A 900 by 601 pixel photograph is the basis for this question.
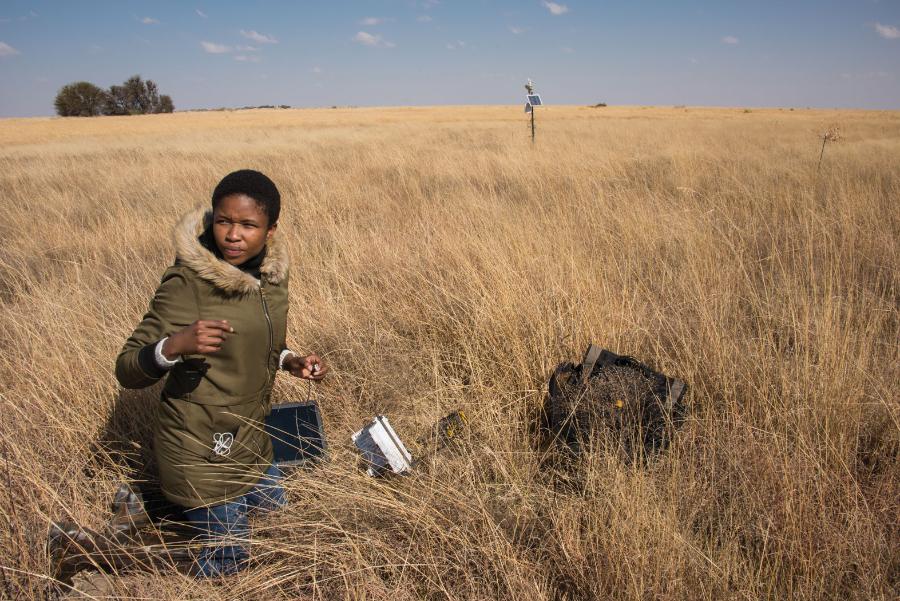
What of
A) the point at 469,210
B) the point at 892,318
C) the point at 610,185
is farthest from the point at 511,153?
the point at 892,318

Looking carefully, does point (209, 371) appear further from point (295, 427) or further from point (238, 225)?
point (295, 427)

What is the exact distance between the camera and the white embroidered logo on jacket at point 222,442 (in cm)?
168

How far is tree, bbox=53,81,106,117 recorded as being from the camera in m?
60.2

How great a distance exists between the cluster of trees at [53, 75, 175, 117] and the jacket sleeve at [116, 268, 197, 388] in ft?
243

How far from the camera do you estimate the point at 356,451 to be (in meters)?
2.08

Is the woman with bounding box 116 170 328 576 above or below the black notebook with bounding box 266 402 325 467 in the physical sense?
above

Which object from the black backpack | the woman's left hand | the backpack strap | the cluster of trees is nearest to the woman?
the woman's left hand

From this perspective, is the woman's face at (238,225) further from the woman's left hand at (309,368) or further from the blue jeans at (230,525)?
the blue jeans at (230,525)

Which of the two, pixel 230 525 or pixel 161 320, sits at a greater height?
pixel 161 320

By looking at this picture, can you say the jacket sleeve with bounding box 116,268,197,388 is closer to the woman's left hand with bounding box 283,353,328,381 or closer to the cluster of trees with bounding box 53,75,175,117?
the woman's left hand with bounding box 283,353,328,381

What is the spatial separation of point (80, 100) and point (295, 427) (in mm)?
76493

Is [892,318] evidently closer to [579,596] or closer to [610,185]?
[579,596]

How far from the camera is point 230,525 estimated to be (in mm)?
1712

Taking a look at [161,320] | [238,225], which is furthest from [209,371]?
[238,225]
